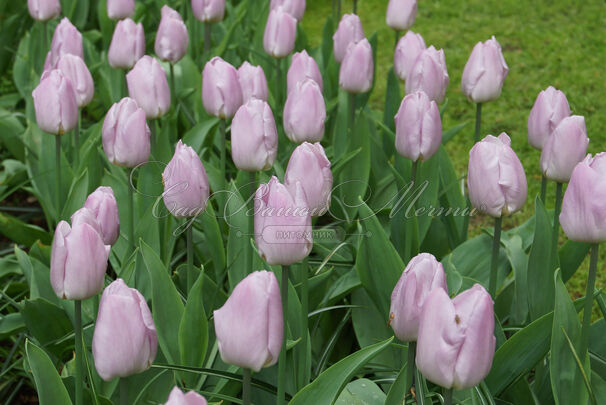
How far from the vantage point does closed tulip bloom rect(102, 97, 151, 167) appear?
7.03ft

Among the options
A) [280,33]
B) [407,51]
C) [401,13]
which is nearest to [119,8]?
[280,33]

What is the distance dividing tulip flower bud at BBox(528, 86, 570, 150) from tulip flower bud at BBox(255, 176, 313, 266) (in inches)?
33.6

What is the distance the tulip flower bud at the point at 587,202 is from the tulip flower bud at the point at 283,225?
495 mm

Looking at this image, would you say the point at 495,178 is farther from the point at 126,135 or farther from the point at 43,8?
the point at 43,8

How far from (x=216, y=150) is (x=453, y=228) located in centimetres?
108

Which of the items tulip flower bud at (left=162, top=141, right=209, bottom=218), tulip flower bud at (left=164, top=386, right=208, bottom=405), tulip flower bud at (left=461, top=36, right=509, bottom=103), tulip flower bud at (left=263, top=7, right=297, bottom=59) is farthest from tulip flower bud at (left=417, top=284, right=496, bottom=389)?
tulip flower bud at (left=263, top=7, right=297, bottom=59)

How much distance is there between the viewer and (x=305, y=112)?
7.38 feet

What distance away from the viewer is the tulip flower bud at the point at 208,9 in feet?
10.7

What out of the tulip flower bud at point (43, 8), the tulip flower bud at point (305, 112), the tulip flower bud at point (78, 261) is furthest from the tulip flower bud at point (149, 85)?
the tulip flower bud at point (78, 261)

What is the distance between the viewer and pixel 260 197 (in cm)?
162

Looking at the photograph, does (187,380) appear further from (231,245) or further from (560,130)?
(560,130)

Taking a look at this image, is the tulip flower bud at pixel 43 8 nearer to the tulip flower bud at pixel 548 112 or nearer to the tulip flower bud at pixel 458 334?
the tulip flower bud at pixel 548 112

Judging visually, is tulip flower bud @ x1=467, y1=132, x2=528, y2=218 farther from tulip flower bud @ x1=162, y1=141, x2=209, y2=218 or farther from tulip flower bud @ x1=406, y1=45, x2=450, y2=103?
tulip flower bud @ x1=406, y1=45, x2=450, y2=103

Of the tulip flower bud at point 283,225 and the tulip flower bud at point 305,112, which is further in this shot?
the tulip flower bud at point 305,112
